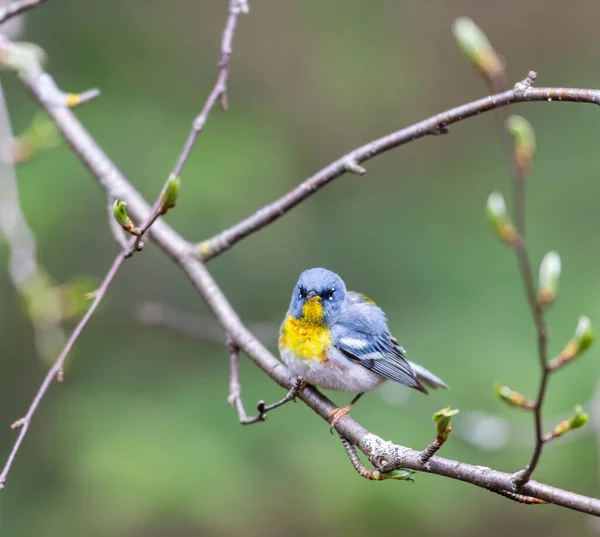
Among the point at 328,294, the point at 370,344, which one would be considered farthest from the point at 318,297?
the point at 370,344

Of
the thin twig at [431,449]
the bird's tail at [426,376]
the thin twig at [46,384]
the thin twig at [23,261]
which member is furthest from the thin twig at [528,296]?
the thin twig at [23,261]

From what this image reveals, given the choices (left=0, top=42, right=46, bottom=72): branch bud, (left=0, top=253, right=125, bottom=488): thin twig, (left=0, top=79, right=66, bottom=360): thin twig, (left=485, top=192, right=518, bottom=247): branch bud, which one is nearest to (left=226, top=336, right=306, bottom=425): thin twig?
(left=0, top=253, right=125, bottom=488): thin twig

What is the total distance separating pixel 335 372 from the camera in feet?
8.38

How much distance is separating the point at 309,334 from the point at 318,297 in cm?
13

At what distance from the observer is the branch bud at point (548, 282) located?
1.10 metres

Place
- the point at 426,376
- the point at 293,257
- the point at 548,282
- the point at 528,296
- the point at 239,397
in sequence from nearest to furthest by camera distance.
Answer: the point at 528,296 → the point at 548,282 → the point at 239,397 → the point at 426,376 → the point at 293,257

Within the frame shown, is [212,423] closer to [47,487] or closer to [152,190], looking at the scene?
[47,487]

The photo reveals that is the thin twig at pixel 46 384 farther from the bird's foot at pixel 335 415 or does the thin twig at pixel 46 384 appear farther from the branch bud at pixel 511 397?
the branch bud at pixel 511 397

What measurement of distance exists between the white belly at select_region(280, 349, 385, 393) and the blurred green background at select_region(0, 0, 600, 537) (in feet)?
3.00

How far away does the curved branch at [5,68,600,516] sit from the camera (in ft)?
4.38

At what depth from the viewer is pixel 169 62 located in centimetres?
546

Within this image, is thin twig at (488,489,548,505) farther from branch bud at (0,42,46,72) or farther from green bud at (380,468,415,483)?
branch bud at (0,42,46,72)

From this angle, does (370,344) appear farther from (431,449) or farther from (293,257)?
(293,257)

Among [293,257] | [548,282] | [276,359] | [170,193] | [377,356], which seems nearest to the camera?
[548,282]
